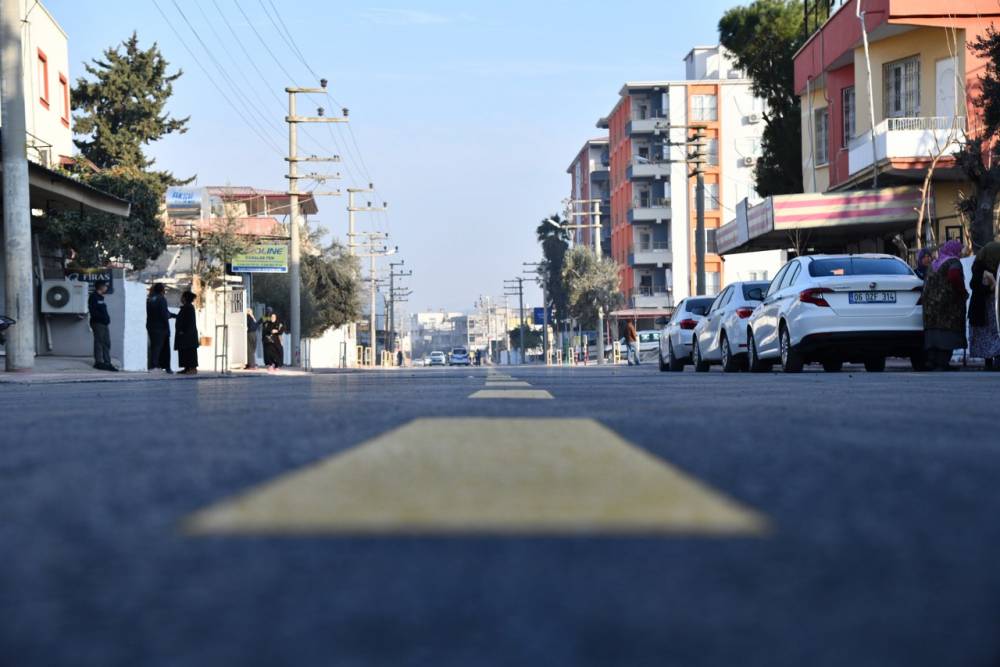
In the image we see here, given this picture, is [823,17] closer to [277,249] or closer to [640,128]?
[277,249]

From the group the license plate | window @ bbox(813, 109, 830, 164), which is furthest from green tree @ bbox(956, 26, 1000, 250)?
window @ bbox(813, 109, 830, 164)

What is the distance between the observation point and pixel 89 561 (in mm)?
1972

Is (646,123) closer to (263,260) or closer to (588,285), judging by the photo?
(588,285)

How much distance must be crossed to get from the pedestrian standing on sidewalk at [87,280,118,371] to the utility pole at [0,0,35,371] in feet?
14.1

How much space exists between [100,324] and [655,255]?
72.3 metres

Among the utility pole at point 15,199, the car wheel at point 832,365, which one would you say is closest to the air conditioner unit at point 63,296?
the utility pole at point 15,199

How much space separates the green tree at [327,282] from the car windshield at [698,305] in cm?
3201

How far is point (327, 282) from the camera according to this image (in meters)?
62.6

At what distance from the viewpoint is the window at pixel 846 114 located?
117 feet

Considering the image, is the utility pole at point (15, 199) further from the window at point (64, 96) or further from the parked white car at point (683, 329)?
the window at point (64, 96)

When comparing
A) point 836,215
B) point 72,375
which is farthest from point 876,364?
point 72,375

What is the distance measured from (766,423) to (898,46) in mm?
28519

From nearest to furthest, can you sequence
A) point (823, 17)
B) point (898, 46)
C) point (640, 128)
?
point (898, 46) < point (823, 17) < point (640, 128)

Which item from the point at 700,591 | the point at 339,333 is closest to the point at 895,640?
the point at 700,591
